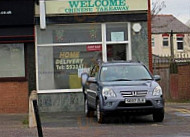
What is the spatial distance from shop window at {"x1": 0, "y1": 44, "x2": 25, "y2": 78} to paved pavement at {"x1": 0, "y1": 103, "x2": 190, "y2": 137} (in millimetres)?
2436

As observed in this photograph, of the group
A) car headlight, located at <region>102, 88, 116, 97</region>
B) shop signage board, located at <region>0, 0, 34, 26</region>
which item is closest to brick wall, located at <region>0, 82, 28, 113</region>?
shop signage board, located at <region>0, 0, 34, 26</region>

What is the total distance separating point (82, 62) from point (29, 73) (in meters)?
1.99

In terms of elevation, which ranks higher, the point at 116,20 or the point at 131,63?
the point at 116,20

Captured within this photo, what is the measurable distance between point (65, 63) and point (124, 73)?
4533 mm

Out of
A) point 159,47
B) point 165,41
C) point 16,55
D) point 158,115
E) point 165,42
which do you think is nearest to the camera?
point 158,115

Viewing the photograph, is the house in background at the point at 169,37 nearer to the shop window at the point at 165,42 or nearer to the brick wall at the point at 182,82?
the shop window at the point at 165,42

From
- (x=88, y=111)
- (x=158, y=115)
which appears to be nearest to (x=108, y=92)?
(x=158, y=115)

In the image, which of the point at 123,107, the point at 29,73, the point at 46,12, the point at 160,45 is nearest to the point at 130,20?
the point at 46,12

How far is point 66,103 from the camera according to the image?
18391 millimetres

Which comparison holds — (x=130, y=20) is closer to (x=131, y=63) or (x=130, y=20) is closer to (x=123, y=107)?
(x=131, y=63)

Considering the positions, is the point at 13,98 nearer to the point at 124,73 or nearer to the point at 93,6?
the point at 93,6

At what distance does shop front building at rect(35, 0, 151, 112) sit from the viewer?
723 inches

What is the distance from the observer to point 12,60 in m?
18.9

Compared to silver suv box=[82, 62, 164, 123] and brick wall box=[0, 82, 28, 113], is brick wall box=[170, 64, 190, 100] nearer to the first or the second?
brick wall box=[0, 82, 28, 113]
